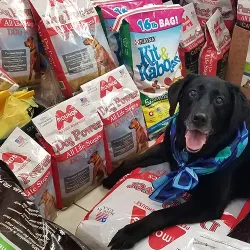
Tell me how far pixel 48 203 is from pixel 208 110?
0.62 m

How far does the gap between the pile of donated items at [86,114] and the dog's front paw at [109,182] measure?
0.8 inches

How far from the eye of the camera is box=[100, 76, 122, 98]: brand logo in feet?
5.32

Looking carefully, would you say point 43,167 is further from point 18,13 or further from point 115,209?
point 18,13

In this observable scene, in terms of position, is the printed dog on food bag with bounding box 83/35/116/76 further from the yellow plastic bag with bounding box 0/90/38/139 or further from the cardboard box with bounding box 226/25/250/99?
the cardboard box with bounding box 226/25/250/99

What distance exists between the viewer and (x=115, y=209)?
53.5 inches

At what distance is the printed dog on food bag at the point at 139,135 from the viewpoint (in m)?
1.70

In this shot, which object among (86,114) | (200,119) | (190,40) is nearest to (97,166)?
(86,114)

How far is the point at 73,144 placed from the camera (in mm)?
1477

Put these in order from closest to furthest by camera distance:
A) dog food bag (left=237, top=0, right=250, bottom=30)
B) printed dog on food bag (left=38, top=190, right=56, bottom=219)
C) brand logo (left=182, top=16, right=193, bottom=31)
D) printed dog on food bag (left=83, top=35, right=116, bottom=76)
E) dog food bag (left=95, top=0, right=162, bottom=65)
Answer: printed dog on food bag (left=38, top=190, right=56, bottom=219)
printed dog on food bag (left=83, top=35, right=116, bottom=76)
dog food bag (left=95, top=0, right=162, bottom=65)
dog food bag (left=237, top=0, right=250, bottom=30)
brand logo (left=182, top=16, right=193, bottom=31)

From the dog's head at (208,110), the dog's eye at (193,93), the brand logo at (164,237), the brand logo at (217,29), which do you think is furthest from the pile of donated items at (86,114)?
the dog's eye at (193,93)

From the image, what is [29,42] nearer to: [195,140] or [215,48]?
[195,140]

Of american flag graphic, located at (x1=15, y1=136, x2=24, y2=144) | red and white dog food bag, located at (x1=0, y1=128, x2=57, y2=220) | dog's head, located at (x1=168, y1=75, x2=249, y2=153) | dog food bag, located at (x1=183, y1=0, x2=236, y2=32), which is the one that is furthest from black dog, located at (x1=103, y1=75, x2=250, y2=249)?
dog food bag, located at (x1=183, y1=0, x2=236, y2=32)

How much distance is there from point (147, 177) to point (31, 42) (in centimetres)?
67

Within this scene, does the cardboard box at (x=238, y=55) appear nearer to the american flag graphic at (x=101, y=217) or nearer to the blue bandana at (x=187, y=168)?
the blue bandana at (x=187, y=168)
